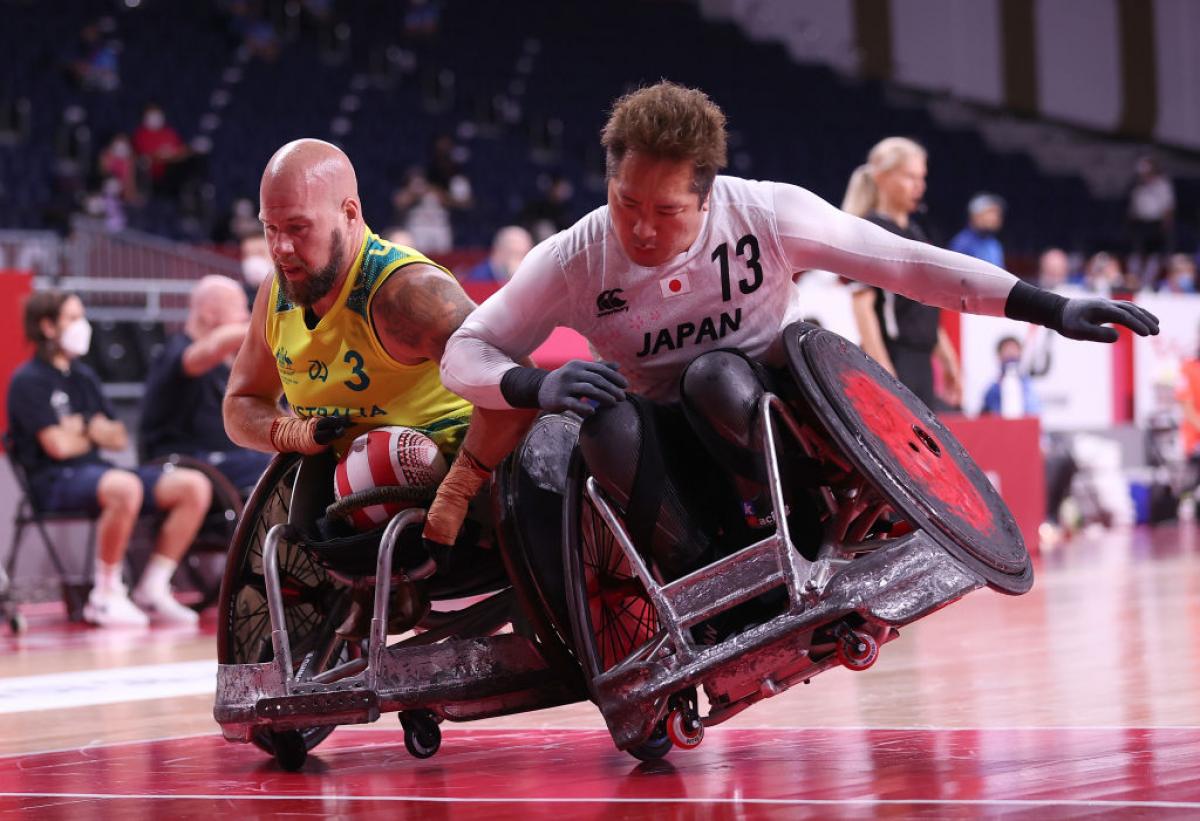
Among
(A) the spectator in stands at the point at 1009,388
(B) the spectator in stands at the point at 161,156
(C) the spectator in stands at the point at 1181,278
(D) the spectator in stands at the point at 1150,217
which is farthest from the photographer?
(D) the spectator in stands at the point at 1150,217

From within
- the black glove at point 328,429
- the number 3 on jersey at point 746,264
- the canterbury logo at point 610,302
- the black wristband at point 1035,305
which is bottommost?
the black glove at point 328,429

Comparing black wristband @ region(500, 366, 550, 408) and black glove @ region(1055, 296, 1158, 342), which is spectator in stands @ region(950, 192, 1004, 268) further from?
black wristband @ region(500, 366, 550, 408)

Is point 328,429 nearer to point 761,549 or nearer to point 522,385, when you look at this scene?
point 522,385

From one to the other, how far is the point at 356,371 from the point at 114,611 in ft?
16.3

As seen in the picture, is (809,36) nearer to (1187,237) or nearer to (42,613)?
(1187,237)

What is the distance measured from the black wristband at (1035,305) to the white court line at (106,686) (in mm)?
2937

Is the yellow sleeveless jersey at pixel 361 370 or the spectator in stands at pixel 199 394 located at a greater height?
the spectator in stands at pixel 199 394

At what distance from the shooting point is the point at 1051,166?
27.9 metres

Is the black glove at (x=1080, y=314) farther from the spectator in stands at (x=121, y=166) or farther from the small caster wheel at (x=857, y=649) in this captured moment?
the spectator in stands at (x=121, y=166)

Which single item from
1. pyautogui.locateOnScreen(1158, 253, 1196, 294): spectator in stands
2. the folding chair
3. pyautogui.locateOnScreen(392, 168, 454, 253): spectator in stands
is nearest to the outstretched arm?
the folding chair

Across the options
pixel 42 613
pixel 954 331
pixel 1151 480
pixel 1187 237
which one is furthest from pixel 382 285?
pixel 1187 237

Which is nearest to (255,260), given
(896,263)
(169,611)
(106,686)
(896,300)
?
(169,611)

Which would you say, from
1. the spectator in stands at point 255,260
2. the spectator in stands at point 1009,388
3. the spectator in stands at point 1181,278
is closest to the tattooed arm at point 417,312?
the spectator in stands at point 255,260

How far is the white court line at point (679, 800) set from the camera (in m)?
2.84
